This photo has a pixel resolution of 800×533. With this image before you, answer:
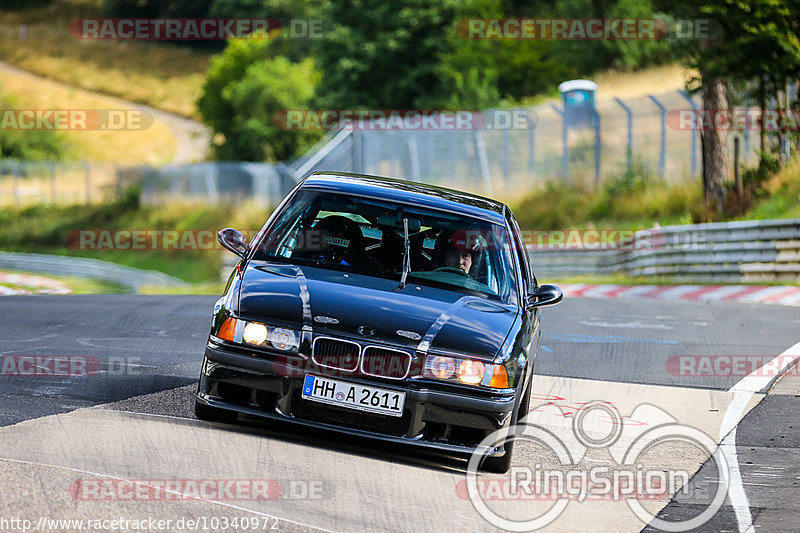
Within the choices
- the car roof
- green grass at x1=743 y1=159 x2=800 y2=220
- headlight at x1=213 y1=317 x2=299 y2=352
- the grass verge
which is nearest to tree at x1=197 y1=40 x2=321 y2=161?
the grass verge

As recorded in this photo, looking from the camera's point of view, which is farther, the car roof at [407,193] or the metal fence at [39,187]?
the metal fence at [39,187]

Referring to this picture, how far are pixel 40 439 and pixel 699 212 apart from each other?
Answer: 23.2 metres

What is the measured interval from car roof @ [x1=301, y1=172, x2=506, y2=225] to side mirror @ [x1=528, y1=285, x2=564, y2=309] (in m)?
0.53

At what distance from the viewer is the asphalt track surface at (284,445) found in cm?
511

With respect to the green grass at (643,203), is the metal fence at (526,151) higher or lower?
higher

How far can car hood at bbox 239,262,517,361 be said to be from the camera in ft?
20.4

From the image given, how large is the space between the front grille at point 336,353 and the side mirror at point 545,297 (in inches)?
61.2

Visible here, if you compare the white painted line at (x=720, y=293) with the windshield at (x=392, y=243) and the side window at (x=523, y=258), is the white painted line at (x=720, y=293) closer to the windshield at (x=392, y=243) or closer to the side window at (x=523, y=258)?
the side window at (x=523, y=258)

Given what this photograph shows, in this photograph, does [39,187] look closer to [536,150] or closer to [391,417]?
[536,150]

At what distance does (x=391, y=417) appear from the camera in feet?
20.1

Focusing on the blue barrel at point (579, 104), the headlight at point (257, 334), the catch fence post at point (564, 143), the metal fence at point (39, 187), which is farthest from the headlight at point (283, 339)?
the metal fence at point (39, 187)

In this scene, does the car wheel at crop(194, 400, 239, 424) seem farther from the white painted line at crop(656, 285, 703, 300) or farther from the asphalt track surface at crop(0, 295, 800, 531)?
the white painted line at crop(656, 285, 703, 300)

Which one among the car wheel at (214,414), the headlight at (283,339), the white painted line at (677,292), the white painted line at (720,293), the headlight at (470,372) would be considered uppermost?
the headlight at (283,339)

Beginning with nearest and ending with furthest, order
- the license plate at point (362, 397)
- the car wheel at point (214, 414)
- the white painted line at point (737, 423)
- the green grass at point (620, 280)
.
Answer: the white painted line at point (737, 423), the license plate at point (362, 397), the car wheel at point (214, 414), the green grass at point (620, 280)
